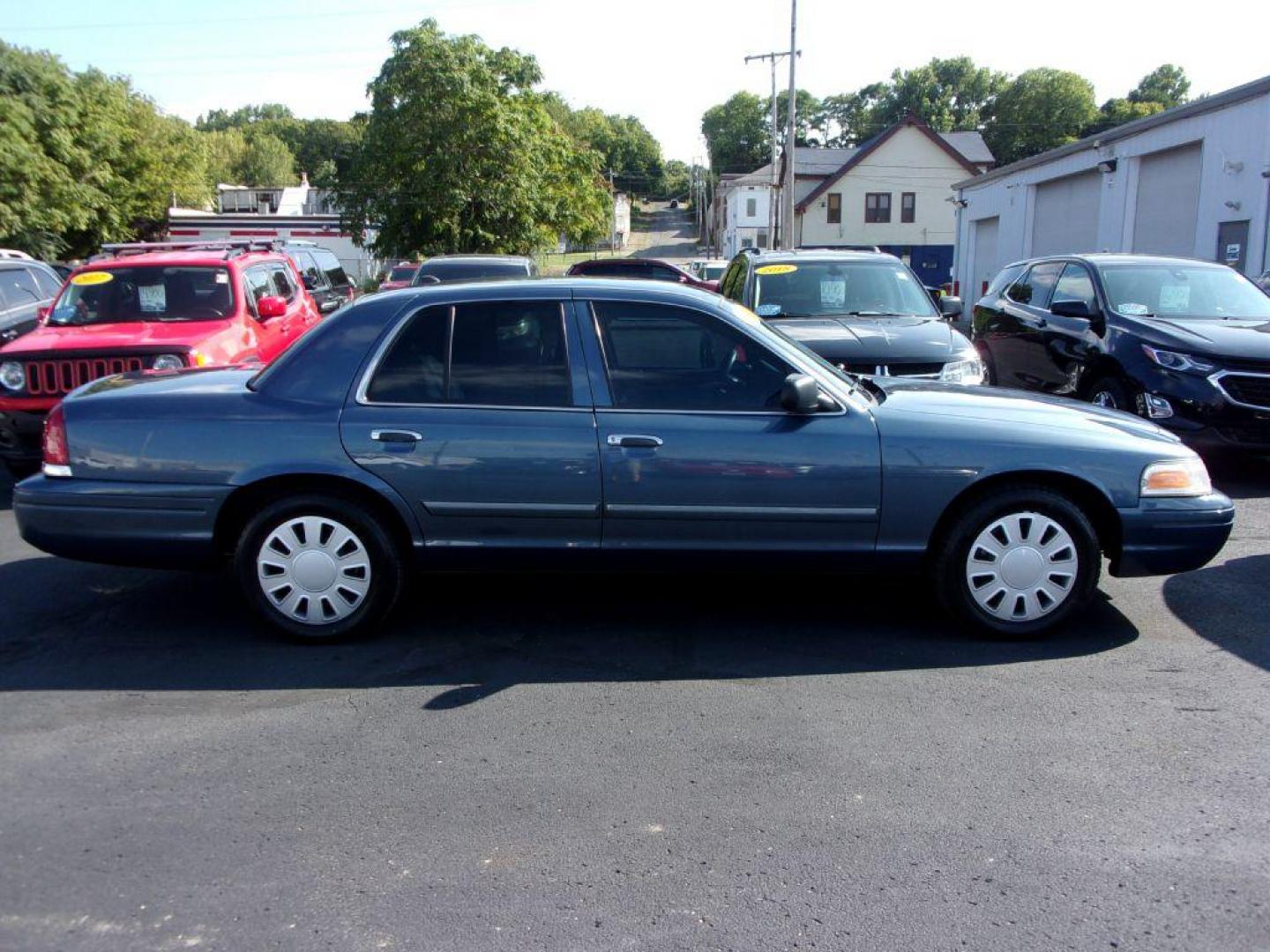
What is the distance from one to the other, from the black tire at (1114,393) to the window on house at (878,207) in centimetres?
5488

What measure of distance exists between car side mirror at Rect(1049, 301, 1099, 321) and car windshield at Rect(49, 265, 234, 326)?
713 cm

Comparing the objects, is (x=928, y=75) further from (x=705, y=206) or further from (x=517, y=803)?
(x=517, y=803)

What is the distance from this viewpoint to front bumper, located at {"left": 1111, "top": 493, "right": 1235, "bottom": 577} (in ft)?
16.8

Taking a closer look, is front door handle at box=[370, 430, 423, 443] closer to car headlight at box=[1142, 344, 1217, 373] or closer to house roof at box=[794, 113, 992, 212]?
car headlight at box=[1142, 344, 1217, 373]

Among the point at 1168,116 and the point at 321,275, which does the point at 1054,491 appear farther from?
the point at 1168,116

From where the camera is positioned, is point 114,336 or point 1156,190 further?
point 1156,190

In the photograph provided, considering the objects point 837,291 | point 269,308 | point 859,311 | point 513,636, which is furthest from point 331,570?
point 837,291

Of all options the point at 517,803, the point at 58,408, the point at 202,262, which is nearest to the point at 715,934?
the point at 517,803

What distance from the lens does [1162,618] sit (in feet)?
18.3

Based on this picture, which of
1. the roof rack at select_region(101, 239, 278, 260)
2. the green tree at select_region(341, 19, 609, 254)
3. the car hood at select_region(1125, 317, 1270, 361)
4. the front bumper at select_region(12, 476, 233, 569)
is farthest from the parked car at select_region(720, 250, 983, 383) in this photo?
the green tree at select_region(341, 19, 609, 254)

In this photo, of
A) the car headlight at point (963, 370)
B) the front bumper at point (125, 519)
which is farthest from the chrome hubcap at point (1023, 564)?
the front bumper at point (125, 519)

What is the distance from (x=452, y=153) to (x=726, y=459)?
3022 centimetres

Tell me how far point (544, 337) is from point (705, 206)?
114 metres

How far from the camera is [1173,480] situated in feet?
16.9
